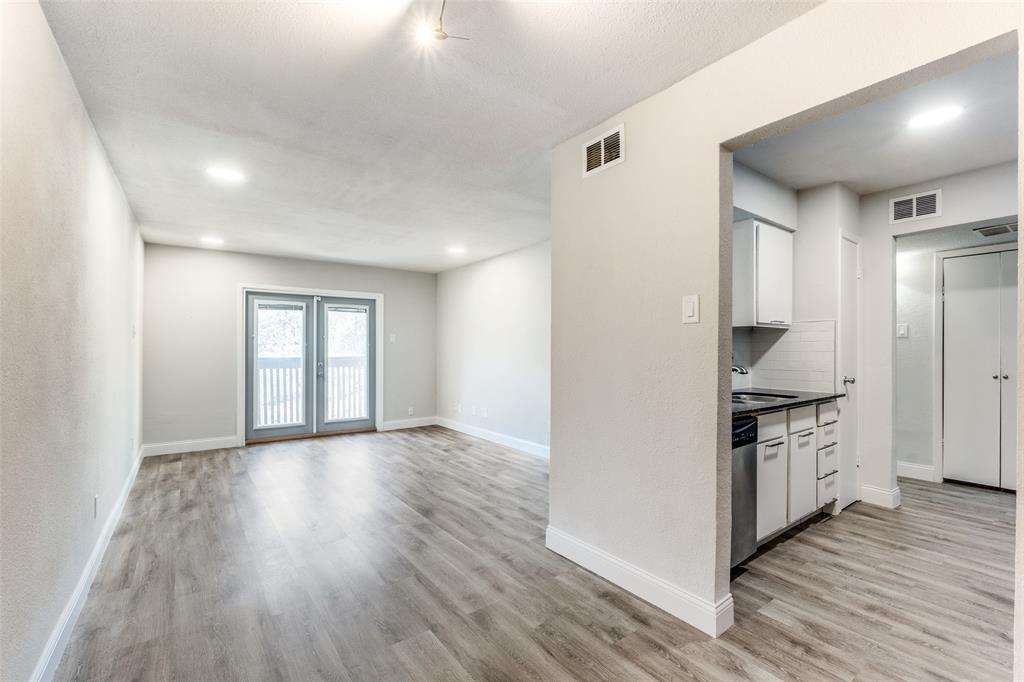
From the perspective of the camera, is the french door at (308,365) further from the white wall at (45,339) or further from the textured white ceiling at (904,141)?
the textured white ceiling at (904,141)

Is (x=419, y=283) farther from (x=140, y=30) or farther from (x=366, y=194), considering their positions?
(x=140, y=30)

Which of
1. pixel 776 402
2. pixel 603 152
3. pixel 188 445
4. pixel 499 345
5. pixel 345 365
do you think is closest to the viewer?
pixel 603 152

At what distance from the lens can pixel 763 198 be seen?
3.24 meters

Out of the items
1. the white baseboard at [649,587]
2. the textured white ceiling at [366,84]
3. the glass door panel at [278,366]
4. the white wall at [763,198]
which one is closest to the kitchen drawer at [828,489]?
the white baseboard at [649,587]

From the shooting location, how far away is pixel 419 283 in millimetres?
7316

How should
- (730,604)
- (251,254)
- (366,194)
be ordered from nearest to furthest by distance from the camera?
(730,604)
(366,194)
(251,254)

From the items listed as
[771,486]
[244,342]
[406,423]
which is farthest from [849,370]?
[244,342]

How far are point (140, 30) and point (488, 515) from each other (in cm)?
326

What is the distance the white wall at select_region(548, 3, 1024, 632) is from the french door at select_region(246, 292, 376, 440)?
4712mm

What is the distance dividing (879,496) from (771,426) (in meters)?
1.70

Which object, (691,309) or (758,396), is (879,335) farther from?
(691,309)

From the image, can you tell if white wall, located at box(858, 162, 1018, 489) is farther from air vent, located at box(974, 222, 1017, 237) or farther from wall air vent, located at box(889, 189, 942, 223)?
air vent, located at box(974, 222, 1017, 237)

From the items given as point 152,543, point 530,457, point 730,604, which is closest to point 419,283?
point 530,457

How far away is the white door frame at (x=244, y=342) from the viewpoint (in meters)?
5.82
